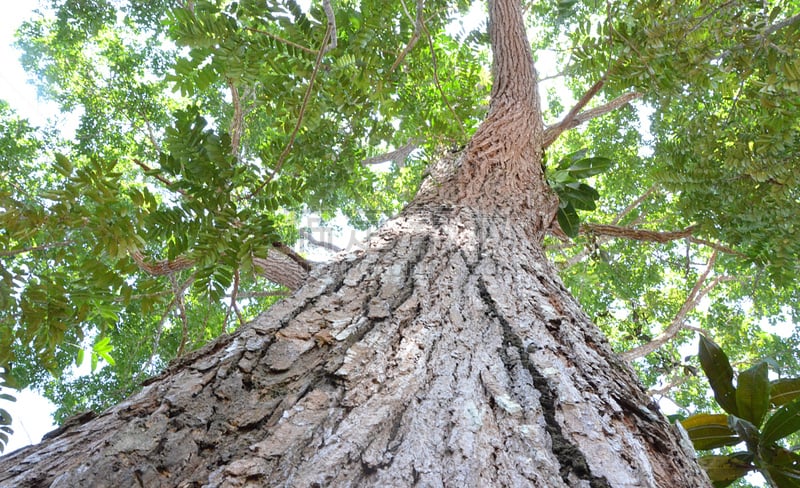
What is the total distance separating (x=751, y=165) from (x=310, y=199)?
2.94 m

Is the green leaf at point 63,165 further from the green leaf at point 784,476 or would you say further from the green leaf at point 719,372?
the green leaf at point 784,476

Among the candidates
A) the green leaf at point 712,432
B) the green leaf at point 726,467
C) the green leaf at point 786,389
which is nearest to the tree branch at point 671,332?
the green leaf at point 786,389

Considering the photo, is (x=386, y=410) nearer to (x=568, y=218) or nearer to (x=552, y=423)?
→ (x=552, y=423)

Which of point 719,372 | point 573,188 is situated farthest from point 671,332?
point 719,372

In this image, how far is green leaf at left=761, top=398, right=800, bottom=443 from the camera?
1698 mm

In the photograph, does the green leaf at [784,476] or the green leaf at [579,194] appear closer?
the green leaf at [784,476]

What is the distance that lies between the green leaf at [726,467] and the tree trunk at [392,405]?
973 mm

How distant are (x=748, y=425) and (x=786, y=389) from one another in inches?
17.2

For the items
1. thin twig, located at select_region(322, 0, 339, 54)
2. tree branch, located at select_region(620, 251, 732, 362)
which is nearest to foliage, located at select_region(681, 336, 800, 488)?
thin twig, located at select_region(322, 0, 339, 54)

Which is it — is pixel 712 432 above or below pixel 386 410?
above

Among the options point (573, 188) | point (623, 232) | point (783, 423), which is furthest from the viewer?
point (623, 232)

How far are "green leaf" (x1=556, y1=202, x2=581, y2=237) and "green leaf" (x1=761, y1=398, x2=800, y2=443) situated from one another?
1.29m

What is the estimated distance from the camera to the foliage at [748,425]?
68.0 inches

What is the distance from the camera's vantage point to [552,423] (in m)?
0.77
